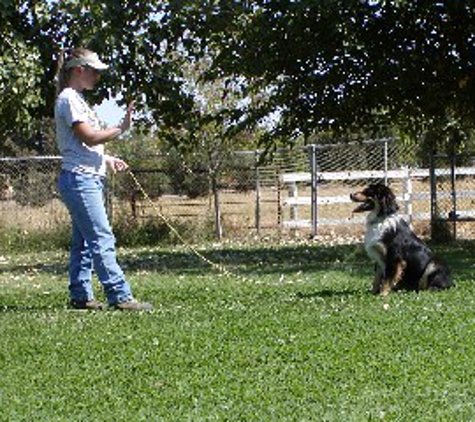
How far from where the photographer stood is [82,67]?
28.5 ft

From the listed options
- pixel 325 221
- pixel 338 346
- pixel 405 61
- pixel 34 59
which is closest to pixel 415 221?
pixel 325 221

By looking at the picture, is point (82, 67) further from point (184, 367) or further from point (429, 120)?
point (429, 120)

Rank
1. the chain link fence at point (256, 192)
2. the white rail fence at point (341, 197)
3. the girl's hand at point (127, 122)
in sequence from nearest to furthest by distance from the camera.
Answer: the girl's hand at point (127, 122) < the chain link fence at point (256, 192) < the white rail fence at point (341, 197)

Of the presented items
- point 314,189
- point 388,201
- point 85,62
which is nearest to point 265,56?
point 314,189

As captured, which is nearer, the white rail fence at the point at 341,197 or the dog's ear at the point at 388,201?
the dog's ear at the point at 388,201

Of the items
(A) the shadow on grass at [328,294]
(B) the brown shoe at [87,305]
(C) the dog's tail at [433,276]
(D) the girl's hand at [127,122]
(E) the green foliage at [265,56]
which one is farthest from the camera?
(E) the green foliage at [265,56]

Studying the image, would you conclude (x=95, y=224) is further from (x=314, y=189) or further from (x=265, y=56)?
(x=314, y=189)

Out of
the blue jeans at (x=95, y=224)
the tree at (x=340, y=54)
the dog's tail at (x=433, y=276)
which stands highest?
the tree at (x=340, y=54)

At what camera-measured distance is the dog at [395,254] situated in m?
9.41

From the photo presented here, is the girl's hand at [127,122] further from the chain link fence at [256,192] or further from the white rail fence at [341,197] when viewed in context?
the white rail fence at [341,197]

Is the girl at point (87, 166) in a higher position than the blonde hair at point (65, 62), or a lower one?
lower

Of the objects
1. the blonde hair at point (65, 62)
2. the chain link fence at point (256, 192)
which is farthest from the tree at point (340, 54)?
the blonde hair at point (65, 62)

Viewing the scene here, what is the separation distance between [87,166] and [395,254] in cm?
285

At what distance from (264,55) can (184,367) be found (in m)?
11.1
